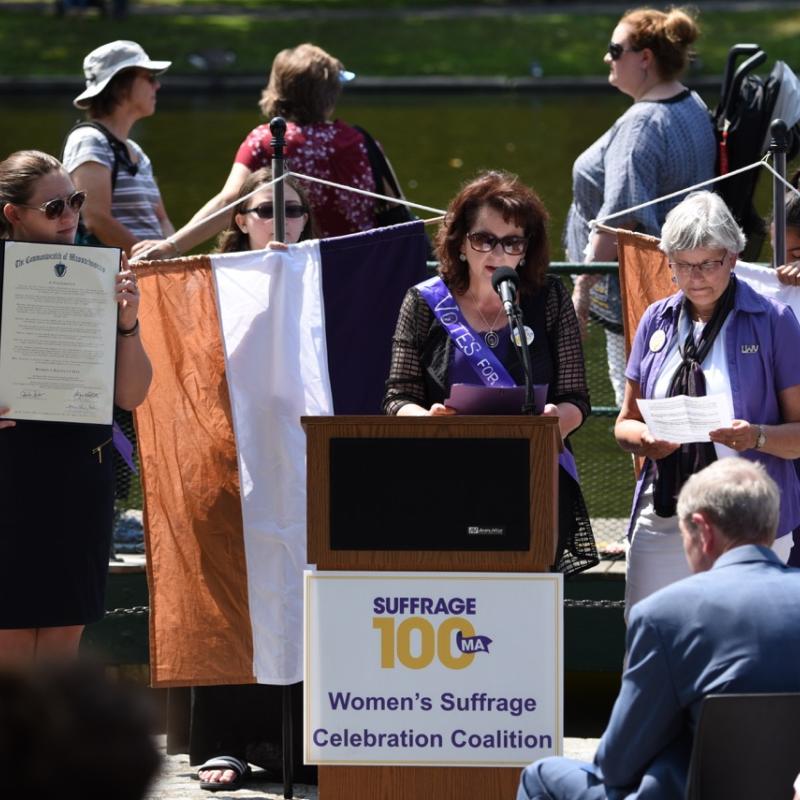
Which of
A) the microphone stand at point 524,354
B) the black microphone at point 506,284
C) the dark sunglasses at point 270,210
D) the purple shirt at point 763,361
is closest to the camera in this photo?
the microphone stand at point 524,354

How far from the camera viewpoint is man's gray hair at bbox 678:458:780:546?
12.3 feet

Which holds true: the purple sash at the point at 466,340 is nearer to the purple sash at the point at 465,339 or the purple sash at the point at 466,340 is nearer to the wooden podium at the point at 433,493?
the purple sash at the point at 465,339

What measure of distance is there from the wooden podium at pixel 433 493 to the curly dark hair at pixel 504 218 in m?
0.84

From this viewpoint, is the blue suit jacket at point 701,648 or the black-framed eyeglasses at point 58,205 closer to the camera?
the blue suit jacket at point 701,648

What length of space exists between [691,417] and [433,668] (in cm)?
109

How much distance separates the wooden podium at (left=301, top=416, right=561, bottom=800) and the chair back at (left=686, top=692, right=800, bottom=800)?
0.99m

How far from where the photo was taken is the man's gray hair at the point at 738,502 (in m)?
3.73

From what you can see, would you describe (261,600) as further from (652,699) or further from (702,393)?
(652,699)

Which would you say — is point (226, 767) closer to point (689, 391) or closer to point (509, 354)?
point (509, 354)

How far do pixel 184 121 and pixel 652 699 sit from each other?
26377 millimetres

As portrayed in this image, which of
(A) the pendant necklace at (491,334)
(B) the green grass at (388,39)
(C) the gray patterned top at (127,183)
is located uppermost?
(B) the green grass at (388,39)

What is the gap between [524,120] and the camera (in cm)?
2856

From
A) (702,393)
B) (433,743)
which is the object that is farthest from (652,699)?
(702,393)

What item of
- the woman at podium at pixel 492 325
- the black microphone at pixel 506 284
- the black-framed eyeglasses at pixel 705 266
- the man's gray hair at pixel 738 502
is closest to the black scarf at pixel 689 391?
the black-framed eyeglasses at pixel 705 266
